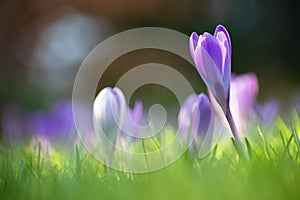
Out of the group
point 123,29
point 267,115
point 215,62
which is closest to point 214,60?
point 215,62

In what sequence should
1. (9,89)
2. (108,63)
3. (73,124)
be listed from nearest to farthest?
(73,124) → (9,89) → (108,63)

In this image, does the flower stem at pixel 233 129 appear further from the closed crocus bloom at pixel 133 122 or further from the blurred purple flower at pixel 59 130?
the blurred purple flower at pixel 59 130

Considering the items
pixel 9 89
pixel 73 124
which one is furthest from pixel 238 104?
pixel 9 89

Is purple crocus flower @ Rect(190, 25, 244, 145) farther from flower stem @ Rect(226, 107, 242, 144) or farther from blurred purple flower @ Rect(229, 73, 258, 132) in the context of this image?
blurred purple flower @ Rect(229, 73, 258, 132)

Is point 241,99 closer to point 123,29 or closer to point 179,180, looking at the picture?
point 179,180

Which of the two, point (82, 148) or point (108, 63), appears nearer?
point (82, 148)

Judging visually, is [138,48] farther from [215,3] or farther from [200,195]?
[200,195]
